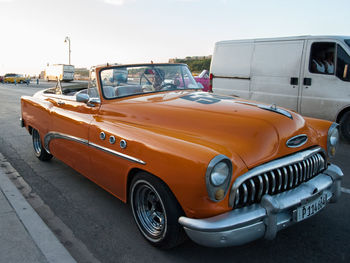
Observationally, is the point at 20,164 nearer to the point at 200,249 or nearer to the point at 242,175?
the point at 200,249

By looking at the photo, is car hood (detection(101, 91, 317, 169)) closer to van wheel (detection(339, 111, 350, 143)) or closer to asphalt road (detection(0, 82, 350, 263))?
asphalt road (detection(0, 82, 350, 263))

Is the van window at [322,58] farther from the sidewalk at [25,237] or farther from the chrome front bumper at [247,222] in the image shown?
the sidewalk at [25,237]

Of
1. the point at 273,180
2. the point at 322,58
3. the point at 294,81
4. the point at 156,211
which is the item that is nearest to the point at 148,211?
the point at 156,211

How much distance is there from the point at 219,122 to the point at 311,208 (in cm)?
101

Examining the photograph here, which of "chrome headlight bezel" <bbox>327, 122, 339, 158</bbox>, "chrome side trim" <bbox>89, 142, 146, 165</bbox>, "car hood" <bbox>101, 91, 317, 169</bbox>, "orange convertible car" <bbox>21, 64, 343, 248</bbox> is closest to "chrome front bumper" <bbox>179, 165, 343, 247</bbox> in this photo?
"orange convertible car" <bbox>21, 64, 343, 248</bbox>

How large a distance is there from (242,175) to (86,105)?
7.20 feet

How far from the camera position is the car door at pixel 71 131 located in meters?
3.59

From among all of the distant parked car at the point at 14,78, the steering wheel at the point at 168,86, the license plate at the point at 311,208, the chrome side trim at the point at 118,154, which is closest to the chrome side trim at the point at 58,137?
the chrome side trim at the point at 118,154

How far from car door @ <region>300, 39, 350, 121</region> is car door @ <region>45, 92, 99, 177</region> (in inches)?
208

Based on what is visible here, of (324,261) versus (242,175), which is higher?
(242,175)

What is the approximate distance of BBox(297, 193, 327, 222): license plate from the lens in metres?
2.43

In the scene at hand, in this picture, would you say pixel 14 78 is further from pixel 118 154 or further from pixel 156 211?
pixel 156 211

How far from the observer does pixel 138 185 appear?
279 centimetres

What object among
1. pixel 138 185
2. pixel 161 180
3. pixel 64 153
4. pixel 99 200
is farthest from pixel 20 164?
pixel 161 180
